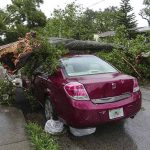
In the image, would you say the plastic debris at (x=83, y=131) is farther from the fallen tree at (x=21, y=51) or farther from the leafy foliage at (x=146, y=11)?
the leafy foliage at (x=146, y=11)

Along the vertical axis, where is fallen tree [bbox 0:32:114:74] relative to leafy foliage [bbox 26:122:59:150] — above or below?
above

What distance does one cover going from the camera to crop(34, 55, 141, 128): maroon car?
4.98 metres

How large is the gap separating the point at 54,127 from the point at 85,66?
4.49ft

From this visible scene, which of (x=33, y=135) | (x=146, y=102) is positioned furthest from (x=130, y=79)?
(x=146, y=102)

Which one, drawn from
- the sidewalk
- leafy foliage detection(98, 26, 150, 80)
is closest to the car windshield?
the sidewalk

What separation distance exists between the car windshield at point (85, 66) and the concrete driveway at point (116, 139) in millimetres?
1149

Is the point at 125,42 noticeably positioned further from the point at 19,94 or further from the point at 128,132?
the point at 128,132

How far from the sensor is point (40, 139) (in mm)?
5195

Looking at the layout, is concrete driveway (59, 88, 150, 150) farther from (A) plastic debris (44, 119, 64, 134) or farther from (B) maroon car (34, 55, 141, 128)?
(B) maroon car (34, 55, 141, 128)

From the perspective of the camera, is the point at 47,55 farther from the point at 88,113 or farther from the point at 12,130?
the point at 88,113

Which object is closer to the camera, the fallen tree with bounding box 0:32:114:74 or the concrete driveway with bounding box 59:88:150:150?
the concrete driveway with bounding box 59:88:150:150

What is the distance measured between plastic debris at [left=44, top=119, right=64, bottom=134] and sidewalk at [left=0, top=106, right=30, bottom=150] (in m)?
0.47

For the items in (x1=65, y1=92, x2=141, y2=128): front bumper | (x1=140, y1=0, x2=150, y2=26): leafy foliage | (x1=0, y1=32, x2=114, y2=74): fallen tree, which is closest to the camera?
(x1=65, y1=92, x2=141, y2=128): front bumper

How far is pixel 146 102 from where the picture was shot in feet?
26.2
